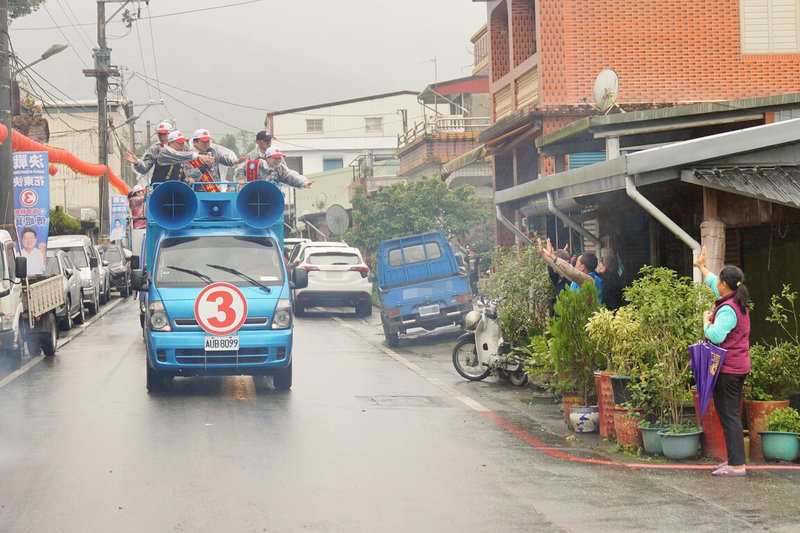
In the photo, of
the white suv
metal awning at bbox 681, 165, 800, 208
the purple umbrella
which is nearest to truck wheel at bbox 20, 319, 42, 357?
the white suv

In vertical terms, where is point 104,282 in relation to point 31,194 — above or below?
below

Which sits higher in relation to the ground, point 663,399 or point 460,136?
point 460,136

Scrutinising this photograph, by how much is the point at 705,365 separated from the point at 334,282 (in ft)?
60.1

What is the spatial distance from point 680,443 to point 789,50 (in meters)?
19.2

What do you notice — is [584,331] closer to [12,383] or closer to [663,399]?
[663,399]

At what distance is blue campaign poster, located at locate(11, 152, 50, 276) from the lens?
25625 mm

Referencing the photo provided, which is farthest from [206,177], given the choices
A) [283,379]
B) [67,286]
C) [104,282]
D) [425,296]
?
[104,282]

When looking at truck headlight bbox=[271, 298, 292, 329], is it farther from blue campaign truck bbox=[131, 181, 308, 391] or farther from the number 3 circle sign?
the number 3 circle sign

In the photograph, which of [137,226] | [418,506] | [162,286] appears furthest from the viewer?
[137,226]

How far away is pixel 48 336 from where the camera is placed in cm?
1833

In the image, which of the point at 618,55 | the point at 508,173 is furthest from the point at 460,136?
the point at 618,55

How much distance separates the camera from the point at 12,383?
14992 millimetres

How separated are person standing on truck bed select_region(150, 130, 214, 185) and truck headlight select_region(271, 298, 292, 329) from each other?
12.1ft

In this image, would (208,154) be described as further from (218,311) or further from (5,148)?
(5,148)
